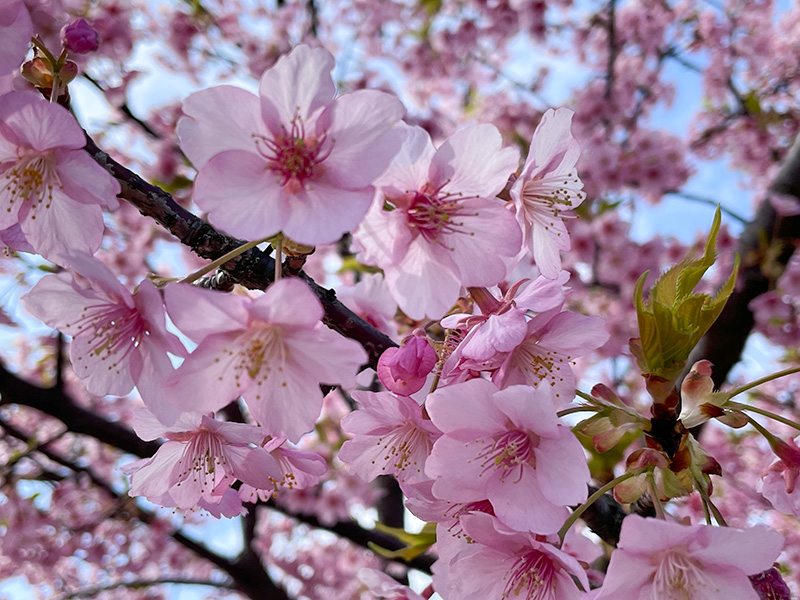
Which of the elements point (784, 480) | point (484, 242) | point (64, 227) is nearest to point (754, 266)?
point (784, 480)

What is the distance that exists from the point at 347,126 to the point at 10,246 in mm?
570

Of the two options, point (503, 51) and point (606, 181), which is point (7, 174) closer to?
point (606, 181)

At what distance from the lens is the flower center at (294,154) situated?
792mm

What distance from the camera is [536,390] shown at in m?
0.79

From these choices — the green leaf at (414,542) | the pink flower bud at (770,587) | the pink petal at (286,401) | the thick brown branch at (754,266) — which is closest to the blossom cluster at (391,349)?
the pink petal at (286,401)

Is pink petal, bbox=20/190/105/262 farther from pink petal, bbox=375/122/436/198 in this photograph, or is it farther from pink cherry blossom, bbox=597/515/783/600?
pink cherry blossom, bbox=597/515/783/600

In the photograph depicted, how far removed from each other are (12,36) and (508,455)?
35.1 inches

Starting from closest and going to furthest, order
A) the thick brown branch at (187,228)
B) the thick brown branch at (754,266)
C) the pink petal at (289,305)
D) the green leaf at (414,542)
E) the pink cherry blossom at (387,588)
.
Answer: the pink petal at (289,305) < the thick brown branch at (187,228) < the pink cherry blossom at (387,588) < the green leaf at (414,542) < the thick brown branch at (754,266)

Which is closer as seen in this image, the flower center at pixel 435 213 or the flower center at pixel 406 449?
the flower center at pixel 435 213

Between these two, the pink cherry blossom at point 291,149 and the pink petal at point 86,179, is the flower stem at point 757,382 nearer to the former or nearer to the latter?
the pink cherry blossom at point 291,149

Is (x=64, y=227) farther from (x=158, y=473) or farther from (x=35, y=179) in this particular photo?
(x=158, y=473)

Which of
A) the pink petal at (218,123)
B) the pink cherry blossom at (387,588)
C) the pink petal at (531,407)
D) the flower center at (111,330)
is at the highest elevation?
the pink petal at (218,123)

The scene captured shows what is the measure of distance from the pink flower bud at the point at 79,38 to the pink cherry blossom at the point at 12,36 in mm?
525

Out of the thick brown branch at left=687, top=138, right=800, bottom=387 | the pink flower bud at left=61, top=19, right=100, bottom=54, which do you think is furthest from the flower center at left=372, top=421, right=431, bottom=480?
the thick brown branch at left=687, top=138, right=800, bottom=387
